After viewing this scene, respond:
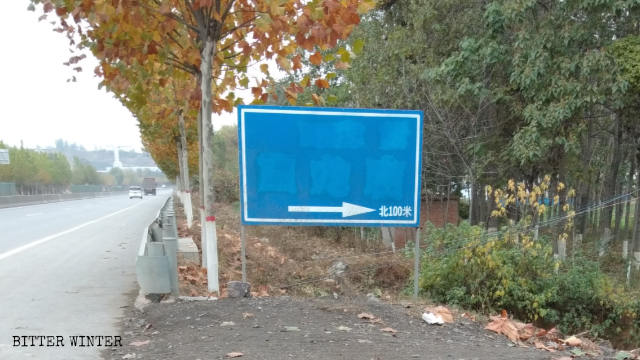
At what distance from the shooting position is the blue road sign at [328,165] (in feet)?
19.3

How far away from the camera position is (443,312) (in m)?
5.79

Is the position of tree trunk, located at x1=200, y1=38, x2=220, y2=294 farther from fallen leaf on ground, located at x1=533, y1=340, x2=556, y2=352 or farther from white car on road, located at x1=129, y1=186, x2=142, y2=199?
white car on road, located at x1=129, y1=186, x2=142, y2=199

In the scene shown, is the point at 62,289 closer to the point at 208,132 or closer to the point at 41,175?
the point at 208,132

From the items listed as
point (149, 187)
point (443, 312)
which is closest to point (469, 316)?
point (443, 312)

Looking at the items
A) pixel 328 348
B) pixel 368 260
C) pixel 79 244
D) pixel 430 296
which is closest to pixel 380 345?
pixel 328 348

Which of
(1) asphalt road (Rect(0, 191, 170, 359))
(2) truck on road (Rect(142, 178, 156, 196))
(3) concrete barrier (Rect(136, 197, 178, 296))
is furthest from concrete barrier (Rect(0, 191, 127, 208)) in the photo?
(3) concrete barrier (Rect(136, 197, 178, 296))

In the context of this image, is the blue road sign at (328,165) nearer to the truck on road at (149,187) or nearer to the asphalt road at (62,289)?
the asphalt road at (62,289)

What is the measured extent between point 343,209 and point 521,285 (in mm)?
3162

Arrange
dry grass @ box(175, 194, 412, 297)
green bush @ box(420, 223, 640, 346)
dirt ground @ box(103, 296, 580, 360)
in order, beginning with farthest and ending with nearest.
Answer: dry grass @ box(175, 194, 412, 297) → green bush @ box(420, 223, 640, 346) → dirt ground @ box(103, 296, 580, 360)

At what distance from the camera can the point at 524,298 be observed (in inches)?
290

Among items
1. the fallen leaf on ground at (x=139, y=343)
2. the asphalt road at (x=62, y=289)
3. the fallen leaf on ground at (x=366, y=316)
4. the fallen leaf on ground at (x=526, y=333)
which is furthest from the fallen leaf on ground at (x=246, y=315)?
the fallen leaf on ground at (x=526, y=333)

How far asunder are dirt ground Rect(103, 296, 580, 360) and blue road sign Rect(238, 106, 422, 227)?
1039 mm

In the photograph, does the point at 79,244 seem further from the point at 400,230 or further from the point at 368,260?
the point at 400,230

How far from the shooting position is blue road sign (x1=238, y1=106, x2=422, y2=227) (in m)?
5.88
